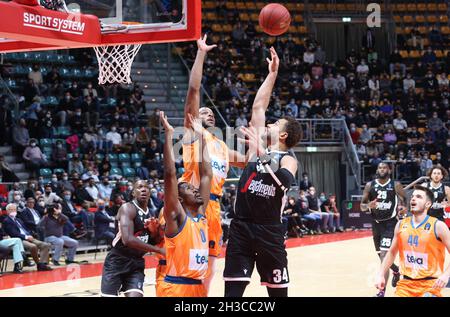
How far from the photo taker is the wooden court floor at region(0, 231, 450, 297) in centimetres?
1050

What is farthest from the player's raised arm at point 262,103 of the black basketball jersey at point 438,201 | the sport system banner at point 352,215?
the sport system banner at point 352,215

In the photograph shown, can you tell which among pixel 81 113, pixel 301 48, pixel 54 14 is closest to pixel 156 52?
pixel 81 113

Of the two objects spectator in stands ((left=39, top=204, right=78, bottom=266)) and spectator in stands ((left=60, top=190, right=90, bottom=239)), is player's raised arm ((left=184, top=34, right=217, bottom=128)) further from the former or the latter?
spectator in stands ((left=60, top=190, right=90, bottom=239))

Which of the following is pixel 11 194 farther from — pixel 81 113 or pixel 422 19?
pixel 422 19

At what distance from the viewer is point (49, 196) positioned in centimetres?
1458

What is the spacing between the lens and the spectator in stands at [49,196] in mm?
14426

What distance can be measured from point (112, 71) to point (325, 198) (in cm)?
1416

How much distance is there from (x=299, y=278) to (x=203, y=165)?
5.50 m

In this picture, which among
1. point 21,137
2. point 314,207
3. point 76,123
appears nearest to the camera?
point 21,137

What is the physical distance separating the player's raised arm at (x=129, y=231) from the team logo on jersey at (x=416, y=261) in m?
2.06

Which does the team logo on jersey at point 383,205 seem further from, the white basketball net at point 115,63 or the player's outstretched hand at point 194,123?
the player's outstretched hand at point 194,123

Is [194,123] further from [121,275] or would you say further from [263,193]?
[121,275]

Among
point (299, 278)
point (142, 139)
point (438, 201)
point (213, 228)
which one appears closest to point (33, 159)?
point (142, 139)

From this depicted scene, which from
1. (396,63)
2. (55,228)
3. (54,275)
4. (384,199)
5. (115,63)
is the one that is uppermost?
(396,63)
